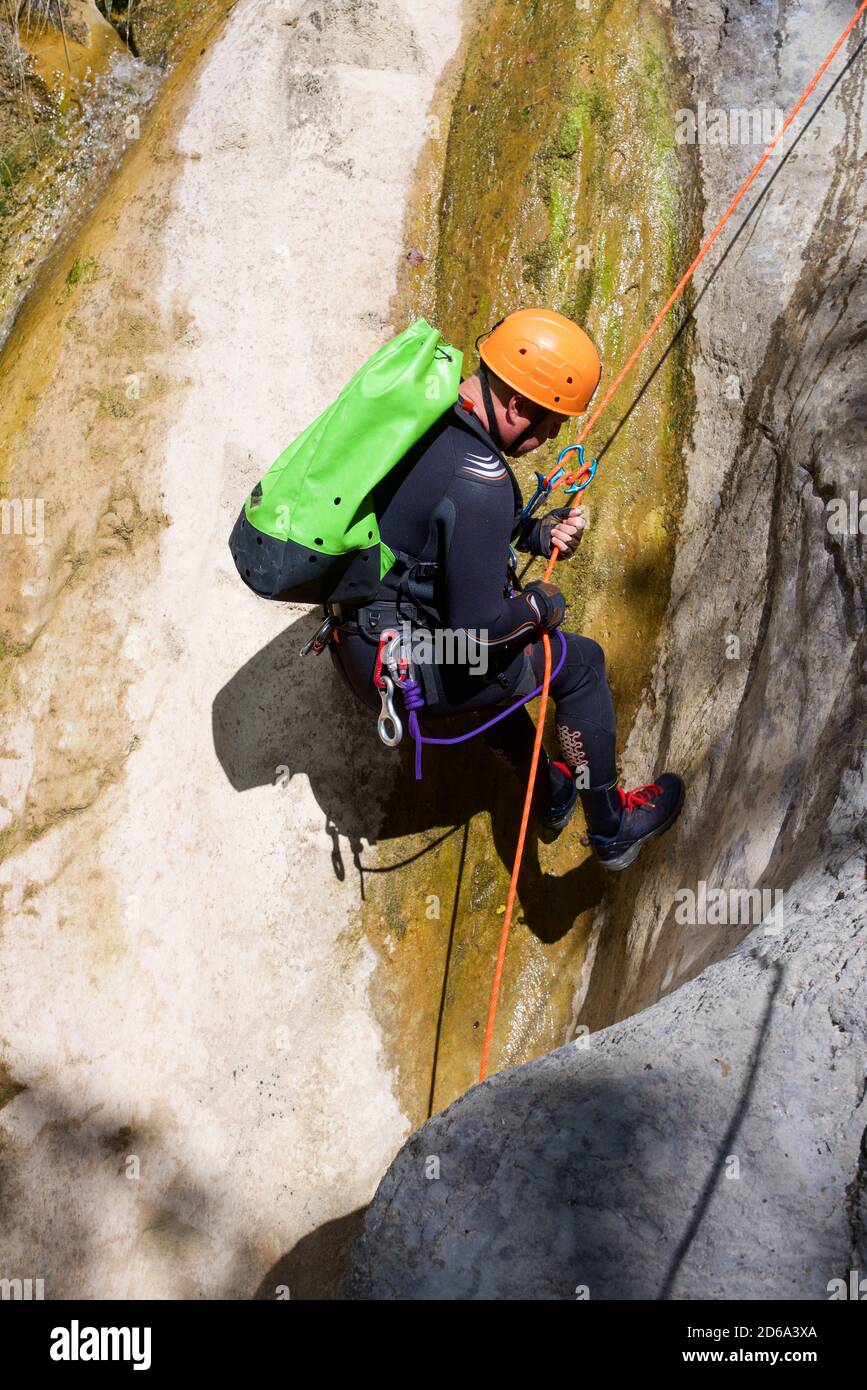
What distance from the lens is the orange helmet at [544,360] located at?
12.9 ft

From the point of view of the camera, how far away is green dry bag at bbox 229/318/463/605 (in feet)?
12.5

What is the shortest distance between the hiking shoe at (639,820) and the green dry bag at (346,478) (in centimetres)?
192

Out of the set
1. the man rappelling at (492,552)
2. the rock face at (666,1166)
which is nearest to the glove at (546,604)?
the man rappelling at (492,552)

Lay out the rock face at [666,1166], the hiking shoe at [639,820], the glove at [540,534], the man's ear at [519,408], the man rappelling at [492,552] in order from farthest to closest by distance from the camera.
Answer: the hiking shoe at [639,820] < the glove at [540,534] < the man's ear at [519,408] < the man rappelling at [492,552] < the rock face at [666,1166]

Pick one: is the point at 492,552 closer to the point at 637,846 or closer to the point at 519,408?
the point at 519,408

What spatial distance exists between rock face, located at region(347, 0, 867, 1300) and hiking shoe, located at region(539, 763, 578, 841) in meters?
0.50

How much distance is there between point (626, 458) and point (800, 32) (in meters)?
2.75

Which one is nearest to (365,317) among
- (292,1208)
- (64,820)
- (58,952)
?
(64,820)

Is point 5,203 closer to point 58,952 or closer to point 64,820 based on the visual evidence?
point 64,820

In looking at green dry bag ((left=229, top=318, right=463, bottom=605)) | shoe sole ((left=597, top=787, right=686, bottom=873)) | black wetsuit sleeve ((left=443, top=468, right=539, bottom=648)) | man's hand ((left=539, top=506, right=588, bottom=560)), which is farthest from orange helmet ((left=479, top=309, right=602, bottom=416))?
shoe sole ((left=597, top=787, right=686, bottom=873))

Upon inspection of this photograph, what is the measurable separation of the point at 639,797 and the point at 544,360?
7.71 feet

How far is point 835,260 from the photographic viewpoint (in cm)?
541

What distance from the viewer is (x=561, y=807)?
5418mm

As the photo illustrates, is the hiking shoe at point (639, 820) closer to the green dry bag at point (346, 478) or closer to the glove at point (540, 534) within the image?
the glove at point (540, 534)
